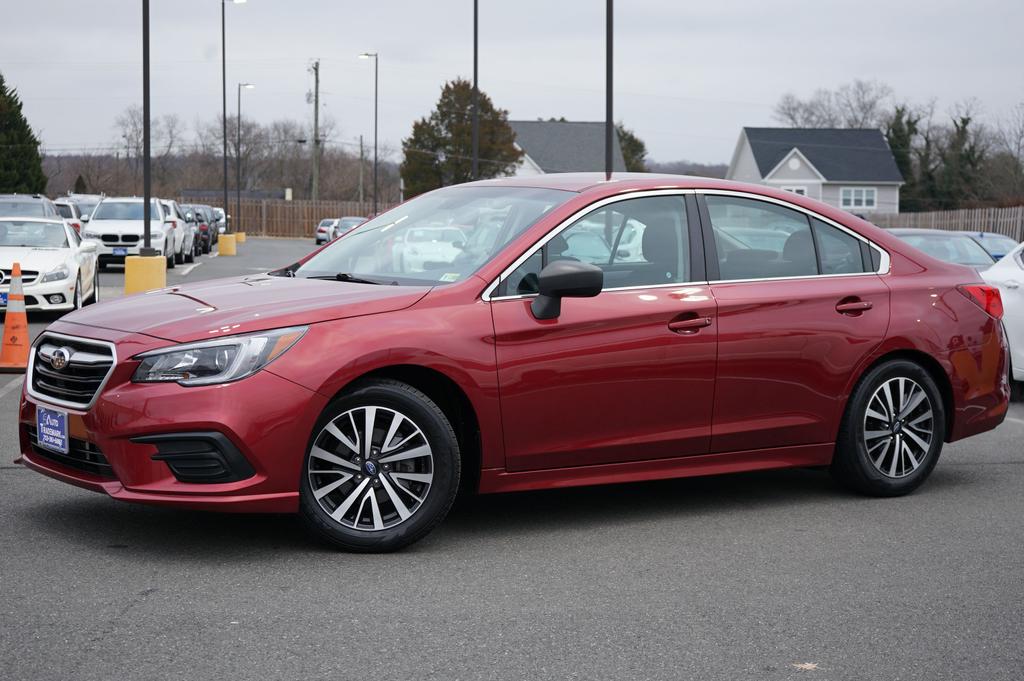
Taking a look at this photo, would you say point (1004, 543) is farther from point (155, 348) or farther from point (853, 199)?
point (853, 199)

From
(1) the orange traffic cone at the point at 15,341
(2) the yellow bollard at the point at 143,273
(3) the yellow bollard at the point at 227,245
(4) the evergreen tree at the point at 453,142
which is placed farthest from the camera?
(4) the evergreen tree at the point at 453,142

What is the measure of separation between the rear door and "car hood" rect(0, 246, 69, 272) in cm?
1283

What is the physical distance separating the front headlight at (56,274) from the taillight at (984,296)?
13.1 metres

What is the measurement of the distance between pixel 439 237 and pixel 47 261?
12.5 metres

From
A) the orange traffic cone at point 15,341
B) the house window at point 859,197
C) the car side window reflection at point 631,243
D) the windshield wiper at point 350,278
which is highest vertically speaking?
the house window at point 859,197

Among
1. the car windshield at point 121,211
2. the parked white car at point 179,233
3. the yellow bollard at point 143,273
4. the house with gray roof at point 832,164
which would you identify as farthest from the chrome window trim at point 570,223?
the house with gray roof at point 832,164

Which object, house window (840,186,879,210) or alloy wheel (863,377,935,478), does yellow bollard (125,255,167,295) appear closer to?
alloy wheel (863,377,935,478)

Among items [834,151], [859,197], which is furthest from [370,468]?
[834,151]

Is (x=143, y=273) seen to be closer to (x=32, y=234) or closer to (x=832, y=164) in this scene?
(x=32, y=234)

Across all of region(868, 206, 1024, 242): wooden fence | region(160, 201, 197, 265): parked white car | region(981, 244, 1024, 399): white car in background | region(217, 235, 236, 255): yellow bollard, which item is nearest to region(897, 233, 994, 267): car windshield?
region(981, 244, 1024, 399): white car in background

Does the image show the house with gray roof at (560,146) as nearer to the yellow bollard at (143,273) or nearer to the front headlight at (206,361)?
the yellow bollard at (143,273)

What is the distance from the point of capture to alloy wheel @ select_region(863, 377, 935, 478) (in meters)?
6.93

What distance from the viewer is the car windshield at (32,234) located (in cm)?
1838

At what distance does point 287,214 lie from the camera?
8769 centimetres
